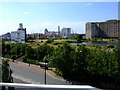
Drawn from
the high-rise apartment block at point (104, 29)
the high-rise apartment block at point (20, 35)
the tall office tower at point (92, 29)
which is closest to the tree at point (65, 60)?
the high-rise apartment block at point (20, 35)

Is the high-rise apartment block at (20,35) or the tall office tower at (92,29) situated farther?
the tall office tower at (92,29)

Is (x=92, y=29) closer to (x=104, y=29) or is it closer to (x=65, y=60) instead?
(x=104, y=29)

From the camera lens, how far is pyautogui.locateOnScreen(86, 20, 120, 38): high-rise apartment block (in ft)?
95.7

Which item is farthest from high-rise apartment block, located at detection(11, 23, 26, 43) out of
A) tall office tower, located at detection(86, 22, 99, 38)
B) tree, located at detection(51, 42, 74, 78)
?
tree, located at detection(51, 42, 74, 78)

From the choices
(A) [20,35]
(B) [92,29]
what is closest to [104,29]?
(B) [92,29]

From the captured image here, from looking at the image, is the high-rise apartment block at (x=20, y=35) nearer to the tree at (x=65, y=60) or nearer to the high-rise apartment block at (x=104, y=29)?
the high-rise apartment block at (x=104, y=29)

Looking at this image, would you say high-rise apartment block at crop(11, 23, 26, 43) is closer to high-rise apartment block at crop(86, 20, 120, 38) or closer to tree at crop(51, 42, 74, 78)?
high-rise apartment block at crop(86, 20, 120, 38)

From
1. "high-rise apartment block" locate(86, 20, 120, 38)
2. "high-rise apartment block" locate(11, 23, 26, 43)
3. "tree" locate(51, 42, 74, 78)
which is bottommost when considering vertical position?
"tree" locate(51, 42, 74, 78)

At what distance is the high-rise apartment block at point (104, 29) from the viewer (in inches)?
1148

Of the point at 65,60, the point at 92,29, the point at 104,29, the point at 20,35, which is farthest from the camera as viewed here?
the point at 92,29

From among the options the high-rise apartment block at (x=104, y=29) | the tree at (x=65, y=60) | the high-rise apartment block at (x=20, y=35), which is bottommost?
A: the tree at (x=65, y=60)

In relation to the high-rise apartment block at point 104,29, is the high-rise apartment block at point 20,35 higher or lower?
lower

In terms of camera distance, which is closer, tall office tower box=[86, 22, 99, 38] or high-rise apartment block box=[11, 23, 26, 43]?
high-rise apartment block box=[11, 23, 26, 43]

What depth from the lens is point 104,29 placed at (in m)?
31.2
